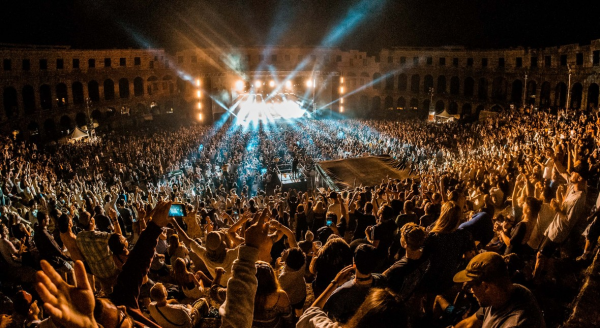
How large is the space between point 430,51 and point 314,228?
1676 inches

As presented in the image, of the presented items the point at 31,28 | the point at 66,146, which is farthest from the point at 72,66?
the point at 66,146

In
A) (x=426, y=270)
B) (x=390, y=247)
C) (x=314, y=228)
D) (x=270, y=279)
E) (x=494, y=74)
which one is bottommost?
(x=314, y=228)

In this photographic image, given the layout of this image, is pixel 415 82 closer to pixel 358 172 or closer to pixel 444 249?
pixel 358 172

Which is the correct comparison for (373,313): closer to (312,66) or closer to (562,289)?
(562,289)

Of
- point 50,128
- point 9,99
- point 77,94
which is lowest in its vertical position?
point 50,128

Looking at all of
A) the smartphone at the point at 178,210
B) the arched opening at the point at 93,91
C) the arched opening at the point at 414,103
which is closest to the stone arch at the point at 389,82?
the arched opening at the point at 414,103

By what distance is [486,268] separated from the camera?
2.31 metres

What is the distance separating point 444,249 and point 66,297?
9.88 feet

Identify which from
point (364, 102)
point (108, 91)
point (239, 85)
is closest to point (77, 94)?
point (108, 91)

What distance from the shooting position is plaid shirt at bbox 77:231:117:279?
4.06 meters

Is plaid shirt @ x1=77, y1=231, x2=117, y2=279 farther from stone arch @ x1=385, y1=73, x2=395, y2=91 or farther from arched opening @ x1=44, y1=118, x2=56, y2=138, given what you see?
stone arch @ x1=385, y1=73, x2=395, y2=91

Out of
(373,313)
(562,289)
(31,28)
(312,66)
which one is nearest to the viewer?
(373,313)

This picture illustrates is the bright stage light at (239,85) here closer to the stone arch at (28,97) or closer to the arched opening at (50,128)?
the arched opening at (50,128)

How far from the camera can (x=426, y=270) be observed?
3459mm
